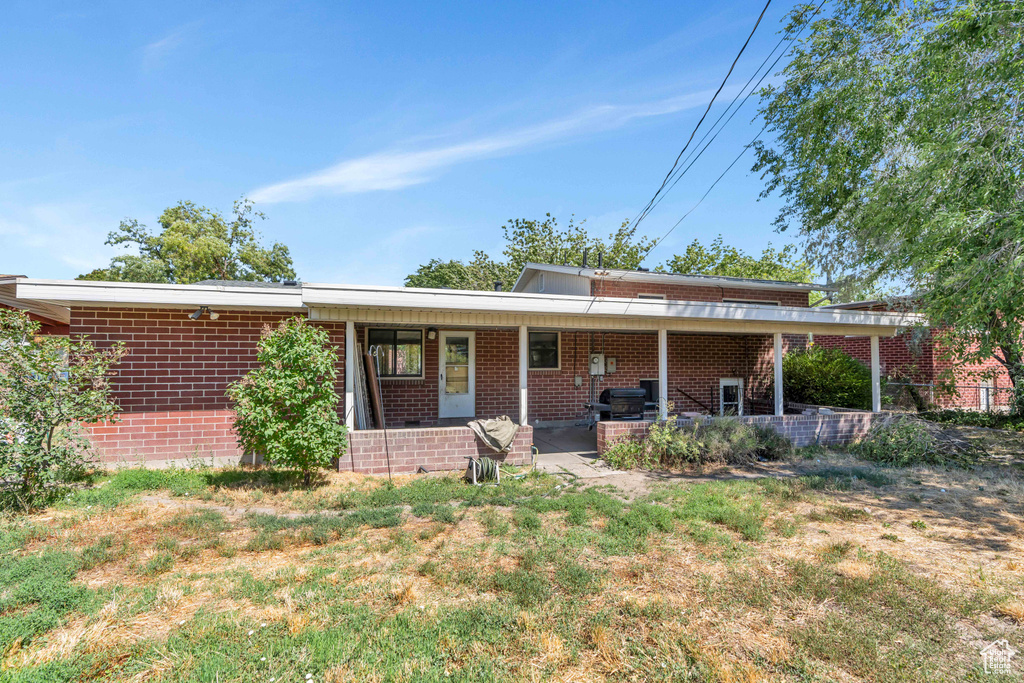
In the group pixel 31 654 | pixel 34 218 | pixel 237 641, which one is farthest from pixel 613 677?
pixel 34 218

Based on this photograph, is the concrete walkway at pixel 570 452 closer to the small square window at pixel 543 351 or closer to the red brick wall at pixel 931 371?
the small square window at pixel 543 351

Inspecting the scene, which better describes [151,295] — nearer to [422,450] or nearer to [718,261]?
[422,450]

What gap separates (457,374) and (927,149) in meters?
9.74

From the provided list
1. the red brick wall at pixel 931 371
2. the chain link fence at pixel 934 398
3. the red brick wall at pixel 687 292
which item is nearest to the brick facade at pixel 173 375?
the red brick wall at pixel 687 292

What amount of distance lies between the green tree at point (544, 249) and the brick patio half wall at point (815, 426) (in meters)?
21.1

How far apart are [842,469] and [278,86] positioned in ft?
45.3

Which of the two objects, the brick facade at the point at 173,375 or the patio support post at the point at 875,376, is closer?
the brick facade at the point at 173,375

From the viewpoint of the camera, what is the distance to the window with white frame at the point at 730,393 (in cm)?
1329

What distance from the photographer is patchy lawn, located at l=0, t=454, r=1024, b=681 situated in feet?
9.11

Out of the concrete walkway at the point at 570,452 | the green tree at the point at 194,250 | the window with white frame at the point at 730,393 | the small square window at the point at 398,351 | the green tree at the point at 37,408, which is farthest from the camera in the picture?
the green tree at the point at 194,250

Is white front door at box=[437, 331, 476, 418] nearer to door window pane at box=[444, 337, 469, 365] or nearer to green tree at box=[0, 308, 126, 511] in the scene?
door window pane at box=[444, 337, 469, 365]

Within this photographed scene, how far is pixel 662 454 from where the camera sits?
8172mm

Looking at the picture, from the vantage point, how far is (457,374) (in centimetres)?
1118

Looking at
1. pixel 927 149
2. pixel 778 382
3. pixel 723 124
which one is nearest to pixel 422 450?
pixel 723 124
